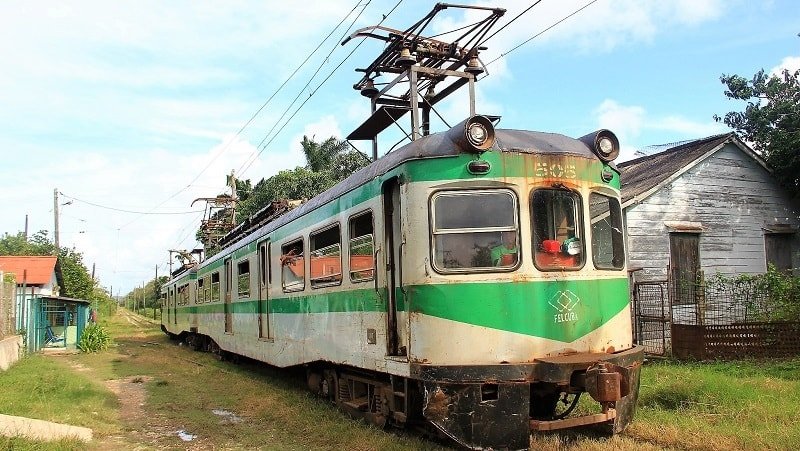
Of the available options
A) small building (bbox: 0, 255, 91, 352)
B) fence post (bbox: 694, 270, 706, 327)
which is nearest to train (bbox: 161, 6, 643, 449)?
fence post (bbox: 694, 270, 706, 327)

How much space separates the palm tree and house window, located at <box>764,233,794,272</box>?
24.0 m

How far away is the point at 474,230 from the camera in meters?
6.03

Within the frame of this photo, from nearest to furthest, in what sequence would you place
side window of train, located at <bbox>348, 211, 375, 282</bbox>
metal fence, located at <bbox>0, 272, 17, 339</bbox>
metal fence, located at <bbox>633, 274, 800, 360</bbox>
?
side window of train, located at <bbox>348, 211, 375, 282</bbox> → metal fence, located at <bbox>633, 274, 800, 360</bbox> → metal fence, located at <bbox>0, 272, 17, 339</bbox>

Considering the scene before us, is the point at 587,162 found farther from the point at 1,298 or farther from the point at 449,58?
the point at 1,298

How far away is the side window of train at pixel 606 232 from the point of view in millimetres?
6480

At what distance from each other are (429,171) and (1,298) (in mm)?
12566

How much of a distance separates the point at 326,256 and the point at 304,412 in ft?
6.64

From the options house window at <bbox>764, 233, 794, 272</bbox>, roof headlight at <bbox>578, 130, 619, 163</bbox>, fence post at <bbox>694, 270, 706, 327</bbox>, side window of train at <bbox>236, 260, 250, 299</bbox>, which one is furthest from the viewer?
house window at <bbox>764, 233, 794, 272</bbox>

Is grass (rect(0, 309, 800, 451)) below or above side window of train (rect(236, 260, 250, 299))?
below

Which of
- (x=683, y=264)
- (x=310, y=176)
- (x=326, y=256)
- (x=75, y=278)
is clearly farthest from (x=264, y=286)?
(x=75, y=278)

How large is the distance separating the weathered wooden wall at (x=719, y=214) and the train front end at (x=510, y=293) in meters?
8.13

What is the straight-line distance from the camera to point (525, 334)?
588 centimetres

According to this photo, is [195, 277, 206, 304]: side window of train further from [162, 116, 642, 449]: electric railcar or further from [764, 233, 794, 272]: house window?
[764, 233, 794, 272]: house window

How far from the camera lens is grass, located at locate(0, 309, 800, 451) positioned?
21.0ft
